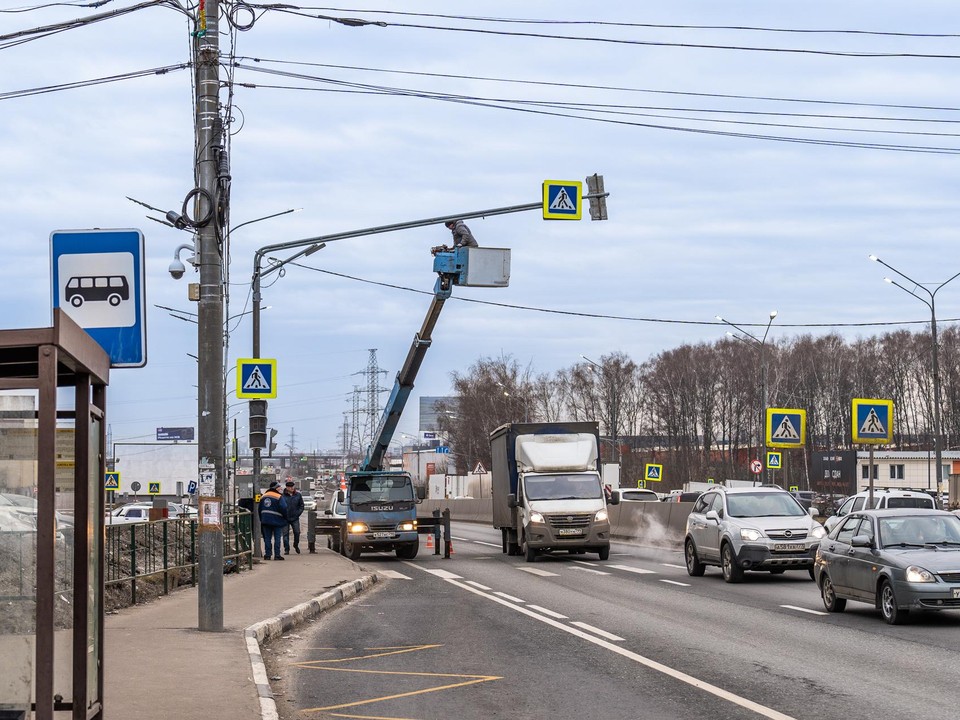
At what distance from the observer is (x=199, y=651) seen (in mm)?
12086

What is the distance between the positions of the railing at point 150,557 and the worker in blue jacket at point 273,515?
25.0 ft

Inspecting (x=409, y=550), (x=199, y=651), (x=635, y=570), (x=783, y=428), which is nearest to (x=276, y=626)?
(x=199, y=651)

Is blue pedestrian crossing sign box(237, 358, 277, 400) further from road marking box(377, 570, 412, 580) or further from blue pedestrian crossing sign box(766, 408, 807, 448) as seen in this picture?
blue pedestrian crossing sign box(766, 408, 807, 448)

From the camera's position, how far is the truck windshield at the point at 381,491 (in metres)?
32.8

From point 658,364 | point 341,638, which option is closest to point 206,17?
point 341,638

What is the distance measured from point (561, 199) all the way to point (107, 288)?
13040 mm

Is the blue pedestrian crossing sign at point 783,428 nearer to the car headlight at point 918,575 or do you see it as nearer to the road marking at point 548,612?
the road marking at point 548,612

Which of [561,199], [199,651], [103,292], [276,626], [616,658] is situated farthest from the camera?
[561,199]

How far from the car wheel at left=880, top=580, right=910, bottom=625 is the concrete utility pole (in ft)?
25.7

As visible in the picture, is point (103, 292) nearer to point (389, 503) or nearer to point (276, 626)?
point (276, 626)

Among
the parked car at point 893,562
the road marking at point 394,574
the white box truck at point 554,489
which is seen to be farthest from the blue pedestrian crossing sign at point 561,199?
the white box truck at point 554,489

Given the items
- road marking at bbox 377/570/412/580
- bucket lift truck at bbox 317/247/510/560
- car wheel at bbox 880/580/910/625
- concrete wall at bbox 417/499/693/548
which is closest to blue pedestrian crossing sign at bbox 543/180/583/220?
car wheel at bbox 880/580/910/625

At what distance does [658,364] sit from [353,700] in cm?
10996

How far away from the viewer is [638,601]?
18.9m
